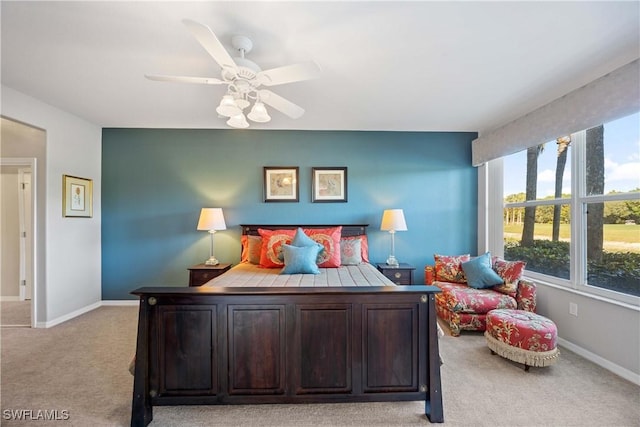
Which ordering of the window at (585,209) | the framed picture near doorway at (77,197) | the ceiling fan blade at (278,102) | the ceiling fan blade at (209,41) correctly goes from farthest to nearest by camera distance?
the framed picture near doorway at (77,197)
the window at (585,209)
the ceiling fan blade at (278,102)
the ceiling fan blade at (209,41)

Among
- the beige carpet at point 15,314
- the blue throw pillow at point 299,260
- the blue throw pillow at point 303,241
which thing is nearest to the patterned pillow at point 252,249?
the blue throw pillow at point 303,241

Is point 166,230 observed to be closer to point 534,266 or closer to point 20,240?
point 20,240

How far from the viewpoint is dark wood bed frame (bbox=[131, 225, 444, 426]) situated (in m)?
1.75

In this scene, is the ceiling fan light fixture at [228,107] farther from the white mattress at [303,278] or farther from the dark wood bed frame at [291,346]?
the white mattress at [303,278]

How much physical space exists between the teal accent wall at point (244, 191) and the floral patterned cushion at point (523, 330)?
159cm

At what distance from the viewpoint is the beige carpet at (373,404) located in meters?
1.80

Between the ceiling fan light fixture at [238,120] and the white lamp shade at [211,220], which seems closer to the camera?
the ceiling fan light fixture at [238,120]

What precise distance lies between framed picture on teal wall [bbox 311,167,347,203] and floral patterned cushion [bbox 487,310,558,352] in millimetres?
2378

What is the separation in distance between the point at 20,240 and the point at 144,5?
469 cm

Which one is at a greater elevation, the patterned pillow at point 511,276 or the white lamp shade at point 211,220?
the white lamp shade at point 211,220

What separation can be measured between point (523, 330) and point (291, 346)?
2073 mm

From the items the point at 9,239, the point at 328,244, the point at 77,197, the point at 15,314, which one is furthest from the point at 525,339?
the point at 9,239

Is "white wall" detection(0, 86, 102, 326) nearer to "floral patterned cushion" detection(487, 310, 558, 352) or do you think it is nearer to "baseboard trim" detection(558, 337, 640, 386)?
"floral patterned cushion" detection(487, 310, 558, 352)

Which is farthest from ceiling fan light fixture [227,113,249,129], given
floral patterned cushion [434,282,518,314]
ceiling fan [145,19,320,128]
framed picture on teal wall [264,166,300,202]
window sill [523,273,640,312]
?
window sill [523,273,640,312]
